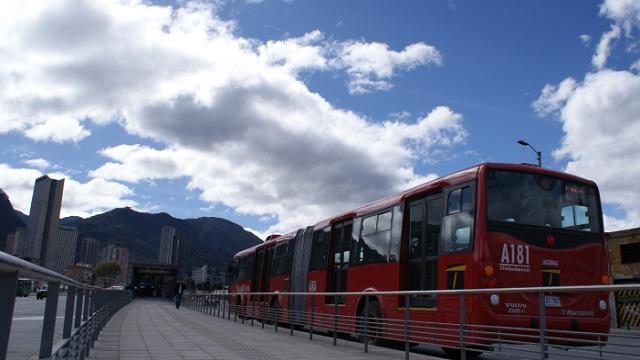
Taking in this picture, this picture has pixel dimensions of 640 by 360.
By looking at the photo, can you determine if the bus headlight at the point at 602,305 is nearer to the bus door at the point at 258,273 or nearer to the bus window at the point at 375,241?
the bus window at the point at 375,241

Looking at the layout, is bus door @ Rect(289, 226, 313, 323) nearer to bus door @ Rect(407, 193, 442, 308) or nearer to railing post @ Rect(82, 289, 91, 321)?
bus door @ Rect(407, 193, 442, 308)

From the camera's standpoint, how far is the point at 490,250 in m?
9.37

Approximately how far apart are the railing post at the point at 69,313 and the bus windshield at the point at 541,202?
6544 mm

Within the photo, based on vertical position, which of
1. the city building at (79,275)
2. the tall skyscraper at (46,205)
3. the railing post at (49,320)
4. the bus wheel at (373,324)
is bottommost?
the bus wheel at (373,324)

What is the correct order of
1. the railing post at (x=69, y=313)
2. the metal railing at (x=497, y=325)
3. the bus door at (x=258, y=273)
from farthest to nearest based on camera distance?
the bus door at (x=258, y=273)
the metal railing at (x=497, y=325)
the railing post at (x=69, y=313)

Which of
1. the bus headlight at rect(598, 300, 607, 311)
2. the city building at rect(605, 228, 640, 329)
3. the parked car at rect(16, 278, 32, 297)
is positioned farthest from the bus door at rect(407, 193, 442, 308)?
the city building at rect(605, 228, 640, 329)

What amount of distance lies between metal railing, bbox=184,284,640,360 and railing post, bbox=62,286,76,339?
4646 mm

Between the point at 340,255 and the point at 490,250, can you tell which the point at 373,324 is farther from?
the point at 340,255

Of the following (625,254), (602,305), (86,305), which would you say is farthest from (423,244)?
(625,254)

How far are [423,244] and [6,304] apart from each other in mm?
9581

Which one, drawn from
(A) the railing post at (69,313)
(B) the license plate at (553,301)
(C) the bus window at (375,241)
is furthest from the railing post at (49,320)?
(C) the bus window at (375,241)

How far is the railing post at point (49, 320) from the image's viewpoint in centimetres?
377

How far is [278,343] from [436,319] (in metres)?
4.12

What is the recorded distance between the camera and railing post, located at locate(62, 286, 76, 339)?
540 cm
